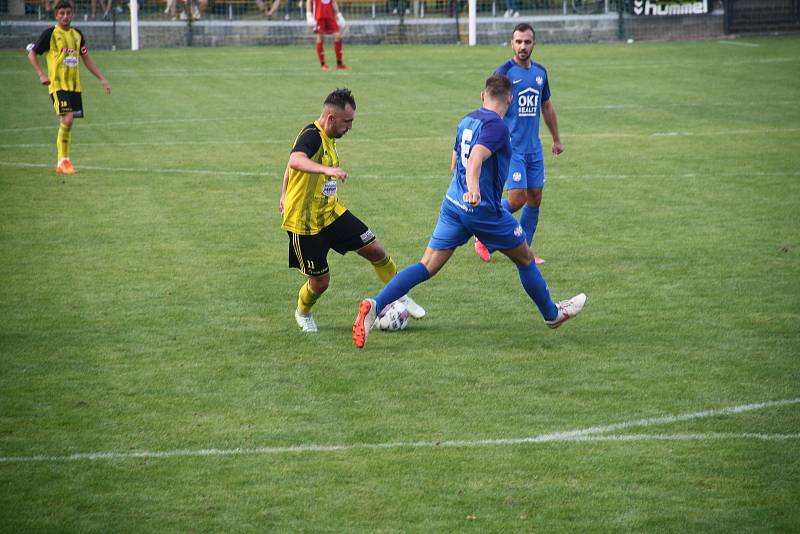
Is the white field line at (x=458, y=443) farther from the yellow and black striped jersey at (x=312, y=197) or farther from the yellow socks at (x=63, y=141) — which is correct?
the yellow socks at (x=63, y=141)

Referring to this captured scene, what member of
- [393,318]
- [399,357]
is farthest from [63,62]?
[399,357]

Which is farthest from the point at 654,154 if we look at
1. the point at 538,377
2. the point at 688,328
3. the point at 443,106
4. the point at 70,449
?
the point at 70,449

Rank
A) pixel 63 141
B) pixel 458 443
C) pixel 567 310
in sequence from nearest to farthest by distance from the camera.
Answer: pixel 458 443 < pixel 567 310 < pixel 63 141

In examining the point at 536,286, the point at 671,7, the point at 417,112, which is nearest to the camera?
the point at 536,286

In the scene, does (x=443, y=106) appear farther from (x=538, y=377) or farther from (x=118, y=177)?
(x=538, y=377)

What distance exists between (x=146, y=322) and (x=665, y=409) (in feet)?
14.4

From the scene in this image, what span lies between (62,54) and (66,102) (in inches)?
27.5

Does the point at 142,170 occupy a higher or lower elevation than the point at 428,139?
lower

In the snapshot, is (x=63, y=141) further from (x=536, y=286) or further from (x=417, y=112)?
(x=536, y=286)

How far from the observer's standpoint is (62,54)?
17.1 meters

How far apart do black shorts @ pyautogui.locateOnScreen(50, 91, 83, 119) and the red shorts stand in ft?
48.9

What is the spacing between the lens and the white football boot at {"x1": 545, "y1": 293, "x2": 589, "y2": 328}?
30.9 feet

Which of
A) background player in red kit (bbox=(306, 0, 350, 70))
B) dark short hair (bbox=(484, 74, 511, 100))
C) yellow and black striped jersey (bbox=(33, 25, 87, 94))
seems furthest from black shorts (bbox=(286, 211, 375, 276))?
background player in red kit (bbox=(306, 0, 350, 70))

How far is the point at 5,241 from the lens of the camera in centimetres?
1273
